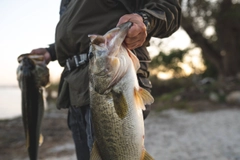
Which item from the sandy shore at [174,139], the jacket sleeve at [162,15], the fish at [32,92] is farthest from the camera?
the sandy shore at [174,139]

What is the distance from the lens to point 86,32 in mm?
2248

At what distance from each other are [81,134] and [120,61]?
0.89 m

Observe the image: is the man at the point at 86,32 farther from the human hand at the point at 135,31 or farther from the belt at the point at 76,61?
the human hand at the point at 135,31

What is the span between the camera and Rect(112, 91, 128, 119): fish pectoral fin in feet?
6.03

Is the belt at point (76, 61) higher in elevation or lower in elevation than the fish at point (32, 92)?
higher

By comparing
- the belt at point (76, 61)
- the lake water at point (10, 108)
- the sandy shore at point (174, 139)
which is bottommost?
the lake water at point (10, 108)

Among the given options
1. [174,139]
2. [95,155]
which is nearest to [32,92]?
[95,155]

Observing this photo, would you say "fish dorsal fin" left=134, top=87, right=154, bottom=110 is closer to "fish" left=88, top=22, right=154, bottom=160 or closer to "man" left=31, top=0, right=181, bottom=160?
"fish" left=88, top=22, right=154, bottom=160

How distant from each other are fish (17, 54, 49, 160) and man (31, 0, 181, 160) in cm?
51

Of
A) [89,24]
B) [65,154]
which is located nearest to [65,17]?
[89,24]

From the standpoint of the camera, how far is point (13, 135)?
852cm

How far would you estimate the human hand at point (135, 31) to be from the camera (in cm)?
179

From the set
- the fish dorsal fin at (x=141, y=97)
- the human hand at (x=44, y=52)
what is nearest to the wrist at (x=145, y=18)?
the fish dorsal fin at (x=141, y=97)

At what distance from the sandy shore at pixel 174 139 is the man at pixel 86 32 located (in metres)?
4.34
